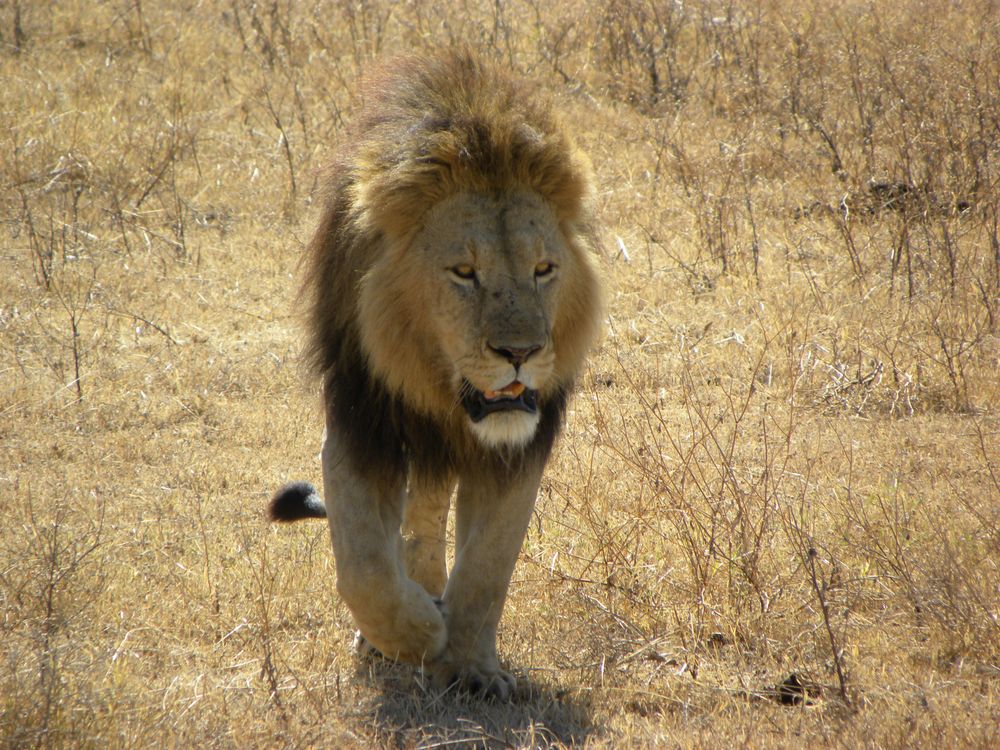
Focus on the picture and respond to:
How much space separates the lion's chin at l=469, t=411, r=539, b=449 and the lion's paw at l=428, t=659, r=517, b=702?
1.93 ft

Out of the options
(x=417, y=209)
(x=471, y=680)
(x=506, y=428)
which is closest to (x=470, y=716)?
(x=471, y=680)

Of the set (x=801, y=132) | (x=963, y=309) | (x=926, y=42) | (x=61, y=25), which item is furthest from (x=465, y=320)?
(x=61, y=25)

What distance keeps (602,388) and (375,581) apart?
2.99 metres

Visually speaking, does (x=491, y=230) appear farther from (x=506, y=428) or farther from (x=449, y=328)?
(x=506, y=428)

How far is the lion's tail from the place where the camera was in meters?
3.67

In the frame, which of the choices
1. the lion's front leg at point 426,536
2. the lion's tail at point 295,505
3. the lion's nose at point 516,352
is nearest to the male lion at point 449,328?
the lion's nose at point 516,352

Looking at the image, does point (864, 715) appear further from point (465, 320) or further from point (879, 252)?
point (879, 252)

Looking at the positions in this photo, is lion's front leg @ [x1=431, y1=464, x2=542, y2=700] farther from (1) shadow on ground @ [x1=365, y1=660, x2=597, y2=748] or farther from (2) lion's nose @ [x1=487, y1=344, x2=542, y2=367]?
(2) lion's nose @ [x1=487, y1=344, x2=542, y2=367]

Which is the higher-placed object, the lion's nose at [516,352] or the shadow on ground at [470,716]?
the lion's nose at [516,352]

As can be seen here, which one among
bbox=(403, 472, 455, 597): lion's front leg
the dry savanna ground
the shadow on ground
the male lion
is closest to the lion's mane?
the male lion

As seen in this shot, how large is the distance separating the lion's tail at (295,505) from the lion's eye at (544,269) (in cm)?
118

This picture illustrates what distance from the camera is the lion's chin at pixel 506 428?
2910 millimetres

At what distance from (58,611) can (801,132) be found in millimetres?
6926

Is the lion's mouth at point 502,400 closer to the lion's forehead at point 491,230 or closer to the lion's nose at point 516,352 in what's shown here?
the lion's nose at point 516,352
